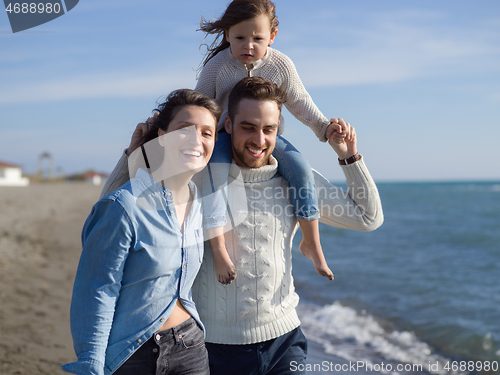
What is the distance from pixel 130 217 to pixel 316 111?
1.52m

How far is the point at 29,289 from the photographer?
27.1 ft

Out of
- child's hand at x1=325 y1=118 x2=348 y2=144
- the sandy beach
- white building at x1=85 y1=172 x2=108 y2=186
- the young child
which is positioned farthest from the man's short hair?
white building at x1=85 y1=172 x2=108 y2=186

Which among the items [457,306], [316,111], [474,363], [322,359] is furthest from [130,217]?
[457,306]

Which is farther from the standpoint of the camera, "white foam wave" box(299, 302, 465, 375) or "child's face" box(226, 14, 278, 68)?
"white foam wave" box(299, 302, 465, 375)

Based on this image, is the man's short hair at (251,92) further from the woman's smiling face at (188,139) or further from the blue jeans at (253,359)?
the blue jeans at (253,359)

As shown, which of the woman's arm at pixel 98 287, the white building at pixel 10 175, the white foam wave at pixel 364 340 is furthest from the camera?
the white building at pixel 10 175

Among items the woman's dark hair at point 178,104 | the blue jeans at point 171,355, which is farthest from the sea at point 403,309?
the woman's dark hair at point 178,104

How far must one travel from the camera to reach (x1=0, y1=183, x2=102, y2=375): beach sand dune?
556cm

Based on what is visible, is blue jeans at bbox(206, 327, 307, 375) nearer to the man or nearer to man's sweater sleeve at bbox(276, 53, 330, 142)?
the man

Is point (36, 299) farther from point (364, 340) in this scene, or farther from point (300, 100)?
point (300, 100)

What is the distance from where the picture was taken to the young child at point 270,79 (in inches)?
105

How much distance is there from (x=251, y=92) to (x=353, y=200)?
39.3 inches

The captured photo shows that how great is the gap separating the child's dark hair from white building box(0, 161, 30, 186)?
2192 inches

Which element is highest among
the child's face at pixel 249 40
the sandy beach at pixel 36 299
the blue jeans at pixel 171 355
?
the child's face at pixel 249 40
